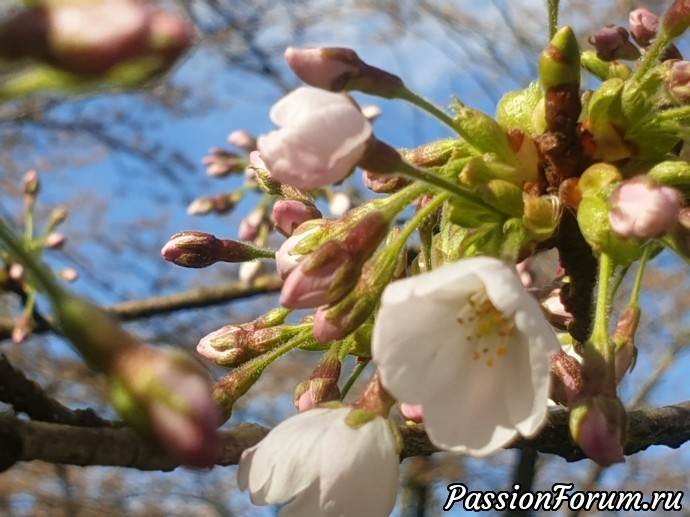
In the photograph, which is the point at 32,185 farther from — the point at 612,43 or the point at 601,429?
the point at 601,429

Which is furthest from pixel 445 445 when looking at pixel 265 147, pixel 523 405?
pixel 265 147

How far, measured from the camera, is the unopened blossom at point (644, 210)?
893mm

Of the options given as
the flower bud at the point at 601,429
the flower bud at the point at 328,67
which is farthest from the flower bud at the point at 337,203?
the flower bud at the point at 601,429

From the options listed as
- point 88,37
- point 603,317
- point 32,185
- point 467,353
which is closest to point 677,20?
point 603,317

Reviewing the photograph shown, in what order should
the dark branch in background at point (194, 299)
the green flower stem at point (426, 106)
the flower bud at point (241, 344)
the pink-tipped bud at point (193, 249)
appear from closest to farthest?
the green flower stem at point (426, 106) < the flower bud at point (241, 344) < the pink-tipped bud at point (193, 249) < the dark branch in background at point (194, 299)

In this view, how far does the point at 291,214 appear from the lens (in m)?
1.28

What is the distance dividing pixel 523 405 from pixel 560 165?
1.33ft

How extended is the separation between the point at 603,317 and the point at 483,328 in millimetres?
142

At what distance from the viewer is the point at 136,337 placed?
630 mm

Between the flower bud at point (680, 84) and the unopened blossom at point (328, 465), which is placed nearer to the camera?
the unopened blossom at point (328, 465)

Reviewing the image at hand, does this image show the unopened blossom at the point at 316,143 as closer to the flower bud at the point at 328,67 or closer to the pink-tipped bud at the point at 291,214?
the flower bud at the point at 328,67

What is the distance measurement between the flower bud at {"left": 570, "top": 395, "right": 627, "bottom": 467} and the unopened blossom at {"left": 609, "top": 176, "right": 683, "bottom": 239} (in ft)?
0.61

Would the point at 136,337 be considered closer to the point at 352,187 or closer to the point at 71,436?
the point at 71,436

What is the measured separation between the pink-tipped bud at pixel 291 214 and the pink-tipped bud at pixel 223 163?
236 cm
